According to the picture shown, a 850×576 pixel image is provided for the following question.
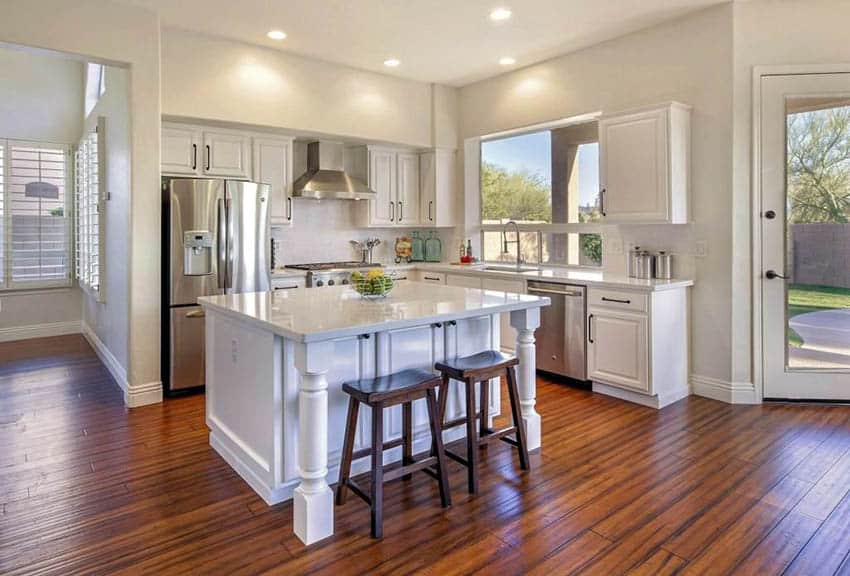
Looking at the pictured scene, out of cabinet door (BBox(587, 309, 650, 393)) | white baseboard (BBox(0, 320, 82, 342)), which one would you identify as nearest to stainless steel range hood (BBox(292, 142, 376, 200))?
cabinet door (BBox(587, 309, 650, 393))

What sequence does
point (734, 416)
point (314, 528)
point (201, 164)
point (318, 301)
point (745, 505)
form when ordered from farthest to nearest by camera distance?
point (201, 164), point (734, 416), point (318, 301), point (745, 505), point (314, 528)

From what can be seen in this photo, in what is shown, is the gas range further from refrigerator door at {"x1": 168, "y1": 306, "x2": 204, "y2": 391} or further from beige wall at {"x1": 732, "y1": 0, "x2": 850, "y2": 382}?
beige wall at {"x1": 732, "y1": 0, "x2": 850, "y2": 382}

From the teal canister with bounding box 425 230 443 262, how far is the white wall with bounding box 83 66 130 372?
10.6 feet

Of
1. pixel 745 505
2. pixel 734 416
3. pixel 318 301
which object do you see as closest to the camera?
pixel 745 505

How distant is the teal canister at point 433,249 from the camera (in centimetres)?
657

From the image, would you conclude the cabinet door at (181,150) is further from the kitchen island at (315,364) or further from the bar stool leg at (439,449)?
the bar stool leg at (439,449)

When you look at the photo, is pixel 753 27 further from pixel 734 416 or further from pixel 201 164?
pixel 201 164

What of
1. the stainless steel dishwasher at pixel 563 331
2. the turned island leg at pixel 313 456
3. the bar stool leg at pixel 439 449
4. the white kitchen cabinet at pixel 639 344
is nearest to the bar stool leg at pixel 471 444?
the bar stool leg at pixel 439 449

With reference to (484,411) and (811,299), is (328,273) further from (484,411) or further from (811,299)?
(811,299)

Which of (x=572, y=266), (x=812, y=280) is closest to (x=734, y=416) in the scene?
(x=812, y=280)

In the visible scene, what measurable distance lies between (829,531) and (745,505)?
0.31 m

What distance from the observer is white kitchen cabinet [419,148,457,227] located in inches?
242

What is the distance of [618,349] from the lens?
418 centimetres

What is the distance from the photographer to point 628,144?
14.1 feet
